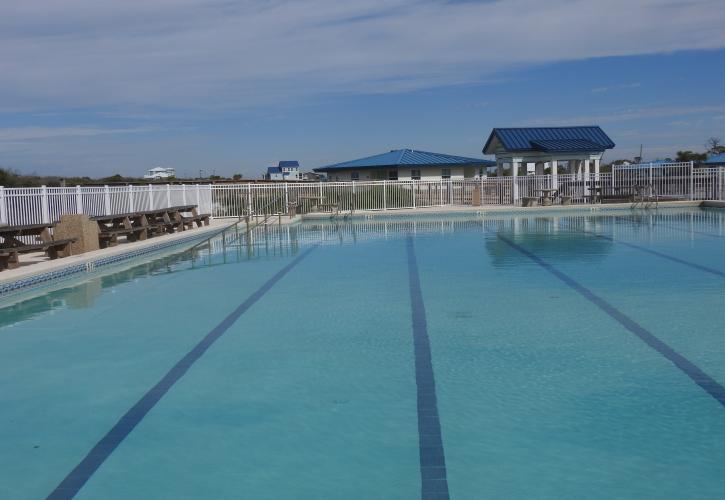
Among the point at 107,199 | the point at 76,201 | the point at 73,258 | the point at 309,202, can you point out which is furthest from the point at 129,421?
the point at 309,202

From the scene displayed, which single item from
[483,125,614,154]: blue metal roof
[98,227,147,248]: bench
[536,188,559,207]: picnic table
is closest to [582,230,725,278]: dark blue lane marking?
[98,227,147,248]: bench

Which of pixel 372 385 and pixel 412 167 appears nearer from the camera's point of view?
pixel 372 385

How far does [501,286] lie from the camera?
10.9 meters

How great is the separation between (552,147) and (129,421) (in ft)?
99.1

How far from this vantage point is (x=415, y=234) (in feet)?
66.9

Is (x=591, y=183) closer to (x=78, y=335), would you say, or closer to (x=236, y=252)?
(x=236, y=252)

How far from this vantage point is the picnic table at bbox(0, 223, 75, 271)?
500 inches

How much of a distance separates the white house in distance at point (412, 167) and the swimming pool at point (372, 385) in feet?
101

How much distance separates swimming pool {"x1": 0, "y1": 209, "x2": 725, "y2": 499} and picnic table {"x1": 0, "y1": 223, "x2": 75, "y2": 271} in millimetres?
1445

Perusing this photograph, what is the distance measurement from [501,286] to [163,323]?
4848 millimetres

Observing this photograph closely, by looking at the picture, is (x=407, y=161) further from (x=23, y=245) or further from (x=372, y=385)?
(x=372, y=385)

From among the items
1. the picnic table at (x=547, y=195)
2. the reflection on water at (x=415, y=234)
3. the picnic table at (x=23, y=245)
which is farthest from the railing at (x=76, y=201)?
the picnic table at (x=547, y=195)

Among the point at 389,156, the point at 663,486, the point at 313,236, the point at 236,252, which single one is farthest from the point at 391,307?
the point at 389,156

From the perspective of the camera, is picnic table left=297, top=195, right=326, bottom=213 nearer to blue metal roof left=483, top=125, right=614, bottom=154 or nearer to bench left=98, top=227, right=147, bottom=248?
blue metal roof left=483, top=125, right=614, bottom=154
